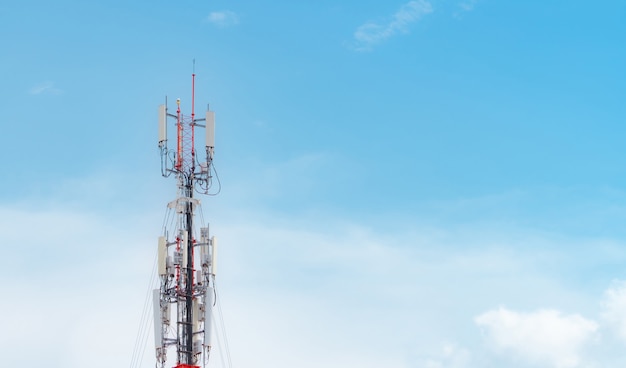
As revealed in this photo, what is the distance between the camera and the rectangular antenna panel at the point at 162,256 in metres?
96.1

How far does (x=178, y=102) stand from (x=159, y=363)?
22.1 m

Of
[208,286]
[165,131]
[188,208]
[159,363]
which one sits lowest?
[159,363]

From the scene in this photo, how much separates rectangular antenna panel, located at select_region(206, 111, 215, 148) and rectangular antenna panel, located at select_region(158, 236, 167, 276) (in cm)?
920

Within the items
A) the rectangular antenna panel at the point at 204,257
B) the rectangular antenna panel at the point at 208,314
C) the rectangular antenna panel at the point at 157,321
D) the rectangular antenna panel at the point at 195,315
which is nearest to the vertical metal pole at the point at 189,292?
the rectangular antenna panel at the point at 195,315

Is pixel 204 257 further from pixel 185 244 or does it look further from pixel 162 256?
pixel 162 256

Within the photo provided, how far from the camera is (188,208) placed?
98500 mm

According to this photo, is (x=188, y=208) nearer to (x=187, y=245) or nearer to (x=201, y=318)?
(x=187, y=245)

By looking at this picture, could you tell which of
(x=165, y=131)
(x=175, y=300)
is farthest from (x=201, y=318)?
(x=165, y=131)

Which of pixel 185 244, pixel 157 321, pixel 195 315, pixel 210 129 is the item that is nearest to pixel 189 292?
pixel 195 315

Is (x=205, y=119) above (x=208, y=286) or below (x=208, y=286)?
above

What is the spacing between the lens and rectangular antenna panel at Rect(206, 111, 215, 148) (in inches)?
3927

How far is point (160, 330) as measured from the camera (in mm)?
95188

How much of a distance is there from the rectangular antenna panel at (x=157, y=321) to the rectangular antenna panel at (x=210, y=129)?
13.5m

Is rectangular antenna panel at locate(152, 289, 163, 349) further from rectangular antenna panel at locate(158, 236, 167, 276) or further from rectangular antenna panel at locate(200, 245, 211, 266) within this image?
rectangular antenna panel at locate(200, 245, 211, 266)
